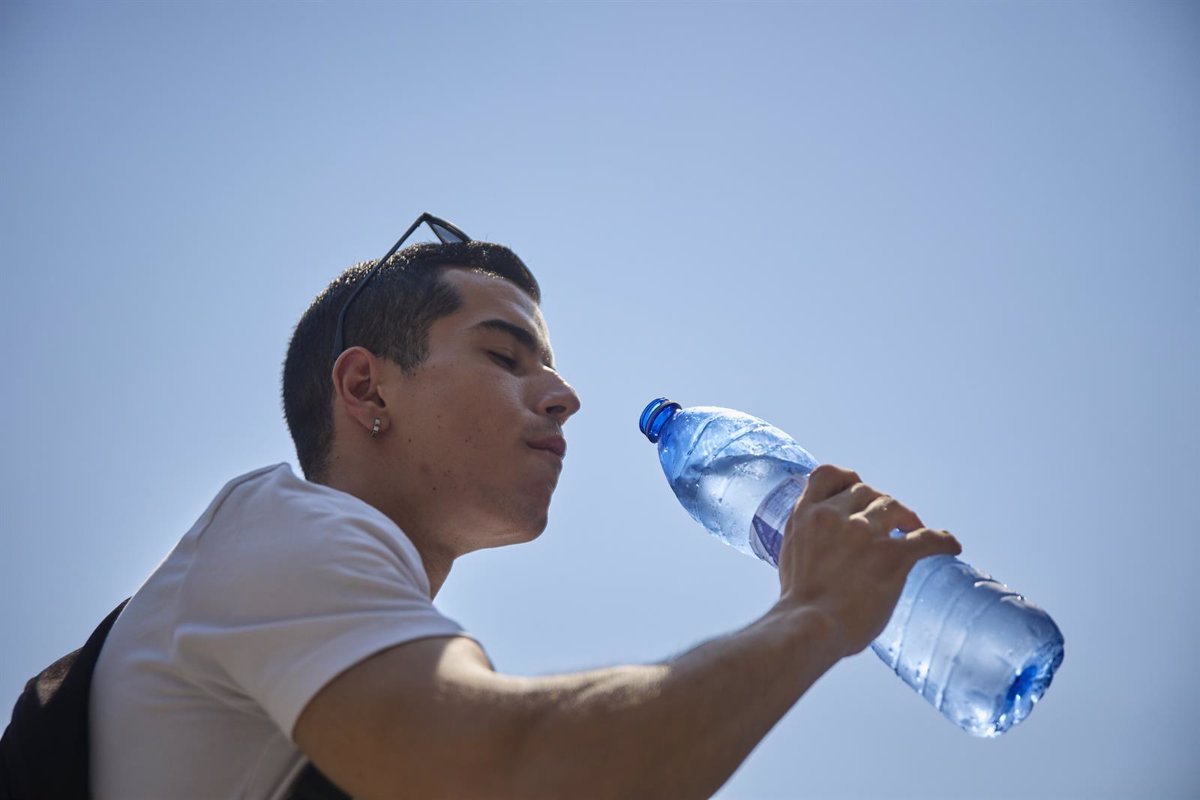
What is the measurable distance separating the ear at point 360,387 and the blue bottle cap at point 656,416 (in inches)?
45.7

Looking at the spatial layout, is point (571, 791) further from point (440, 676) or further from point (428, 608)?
point (428, 608)

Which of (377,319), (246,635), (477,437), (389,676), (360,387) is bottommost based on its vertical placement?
(246,635)

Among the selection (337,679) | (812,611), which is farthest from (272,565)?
(812,611)

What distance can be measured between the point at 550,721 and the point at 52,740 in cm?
118

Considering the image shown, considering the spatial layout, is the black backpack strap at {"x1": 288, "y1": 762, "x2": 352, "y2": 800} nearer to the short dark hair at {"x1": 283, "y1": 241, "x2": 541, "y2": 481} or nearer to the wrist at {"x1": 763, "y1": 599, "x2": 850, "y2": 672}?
the wrist at {"x1": 763, "y1": 599, "x2": 850, "y2": 672}

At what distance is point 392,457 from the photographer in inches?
125

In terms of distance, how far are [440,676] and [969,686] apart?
4.88 feet

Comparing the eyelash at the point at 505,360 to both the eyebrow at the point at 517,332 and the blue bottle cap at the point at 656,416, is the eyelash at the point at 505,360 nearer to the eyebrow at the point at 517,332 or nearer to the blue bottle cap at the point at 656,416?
the eyebrow at the point at 517,332

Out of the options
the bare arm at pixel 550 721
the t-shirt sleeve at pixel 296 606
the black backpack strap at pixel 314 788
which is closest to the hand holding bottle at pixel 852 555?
the bare arm at pixel 550 721

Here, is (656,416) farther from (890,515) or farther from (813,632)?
(813,632)

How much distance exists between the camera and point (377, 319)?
11.8ft

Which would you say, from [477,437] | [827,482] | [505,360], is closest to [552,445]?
[477,437]

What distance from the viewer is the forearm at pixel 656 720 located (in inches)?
64.2

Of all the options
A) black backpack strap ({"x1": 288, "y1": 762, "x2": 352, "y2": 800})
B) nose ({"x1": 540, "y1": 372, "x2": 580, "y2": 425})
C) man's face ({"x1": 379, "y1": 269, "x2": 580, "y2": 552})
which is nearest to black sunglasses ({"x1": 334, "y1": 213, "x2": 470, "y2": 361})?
man's face ({"x1": 379, "y1": 269, "x2": 580, "y2": 552})
